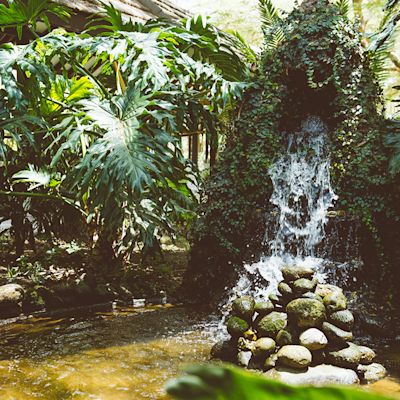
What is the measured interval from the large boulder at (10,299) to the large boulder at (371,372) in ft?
12.2

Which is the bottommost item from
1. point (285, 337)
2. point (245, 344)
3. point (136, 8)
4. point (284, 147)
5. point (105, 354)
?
point (105, 354)

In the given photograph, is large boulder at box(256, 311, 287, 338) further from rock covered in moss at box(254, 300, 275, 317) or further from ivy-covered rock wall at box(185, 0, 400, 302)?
ivy-covered rock wall at box(185, 0, 400, 302)

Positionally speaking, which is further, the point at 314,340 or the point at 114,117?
the point at 114,117

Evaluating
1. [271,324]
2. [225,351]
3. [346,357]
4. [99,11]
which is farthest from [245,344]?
[99,11]

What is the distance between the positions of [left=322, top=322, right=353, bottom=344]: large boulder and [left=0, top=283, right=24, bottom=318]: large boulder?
3420 mm

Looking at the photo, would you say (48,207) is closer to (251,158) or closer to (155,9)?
(251,158)

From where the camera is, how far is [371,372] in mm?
3479

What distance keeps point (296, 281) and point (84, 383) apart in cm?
206

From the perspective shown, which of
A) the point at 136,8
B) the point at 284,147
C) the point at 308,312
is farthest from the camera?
the point at 284,147

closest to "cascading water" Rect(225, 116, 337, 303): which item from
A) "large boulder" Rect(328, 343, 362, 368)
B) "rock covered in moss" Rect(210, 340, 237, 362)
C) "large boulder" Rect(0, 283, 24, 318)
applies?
"rock covered in moss" Rect(210, 340, 237, 362)

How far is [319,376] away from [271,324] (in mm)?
599

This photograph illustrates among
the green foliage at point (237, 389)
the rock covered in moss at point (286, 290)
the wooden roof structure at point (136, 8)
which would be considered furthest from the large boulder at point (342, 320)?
the wooden roof structure at point (136, 8)

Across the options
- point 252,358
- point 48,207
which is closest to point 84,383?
point 252,358

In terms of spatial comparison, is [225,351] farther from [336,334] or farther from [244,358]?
[336,334]
